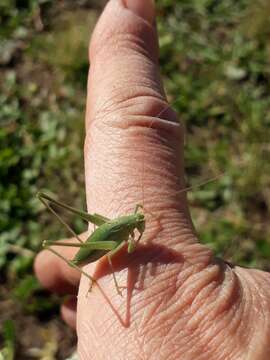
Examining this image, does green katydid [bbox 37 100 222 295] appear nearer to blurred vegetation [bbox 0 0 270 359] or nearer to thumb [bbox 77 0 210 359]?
thumb [bbox 77 0 210 359]

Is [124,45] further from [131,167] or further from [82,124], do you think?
[82,124]

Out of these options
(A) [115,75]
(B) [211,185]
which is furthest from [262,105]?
(A) [115,75]

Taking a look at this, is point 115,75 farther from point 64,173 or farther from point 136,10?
point 64,173

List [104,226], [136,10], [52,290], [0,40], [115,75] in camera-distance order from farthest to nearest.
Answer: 1. [0,40]
2. [52,290]
3. [136,10]
4. [115,75]
5. [104,226]

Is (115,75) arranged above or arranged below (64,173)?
above

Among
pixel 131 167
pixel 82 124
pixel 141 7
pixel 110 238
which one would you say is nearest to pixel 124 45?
pixel 141 7

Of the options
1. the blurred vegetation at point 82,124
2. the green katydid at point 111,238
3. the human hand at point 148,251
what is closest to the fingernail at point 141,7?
the human hand at point 148,251
